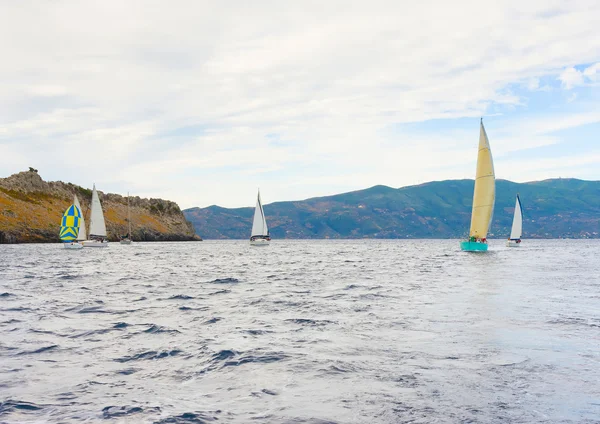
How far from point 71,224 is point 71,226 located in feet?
2.88

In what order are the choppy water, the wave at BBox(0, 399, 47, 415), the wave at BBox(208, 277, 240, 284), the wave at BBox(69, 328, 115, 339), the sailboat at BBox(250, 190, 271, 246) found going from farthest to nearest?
the sailboat at BBox(250, 190, 271, 246), the wave at BBox(208, 277, 240, 284), the wave at BBox(69, 328, 115, 339), the choppy water, the wave at BBox(0, 399, 47, 415)

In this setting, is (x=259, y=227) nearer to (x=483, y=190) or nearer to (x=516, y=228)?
(x=516, y=228)

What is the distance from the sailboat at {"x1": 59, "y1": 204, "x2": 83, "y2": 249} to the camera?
377ft

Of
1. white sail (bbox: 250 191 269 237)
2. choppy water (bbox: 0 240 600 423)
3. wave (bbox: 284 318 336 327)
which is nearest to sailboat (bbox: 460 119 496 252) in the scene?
choppy water (bbox: 0 240 600 423)

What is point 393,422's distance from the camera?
9.50 m

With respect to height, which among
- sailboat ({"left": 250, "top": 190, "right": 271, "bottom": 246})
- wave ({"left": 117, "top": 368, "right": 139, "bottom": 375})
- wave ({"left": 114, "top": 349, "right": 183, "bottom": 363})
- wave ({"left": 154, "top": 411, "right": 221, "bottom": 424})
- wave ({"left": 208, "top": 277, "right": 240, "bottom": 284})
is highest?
sailboat ({"left": 250, "top": 190, "right": 271, "bottom": 246})

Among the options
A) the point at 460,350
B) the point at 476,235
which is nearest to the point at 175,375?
the point at 460,350

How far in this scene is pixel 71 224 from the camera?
116m

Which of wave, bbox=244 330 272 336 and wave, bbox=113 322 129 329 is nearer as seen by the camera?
wave, bbox=244 330 272 336

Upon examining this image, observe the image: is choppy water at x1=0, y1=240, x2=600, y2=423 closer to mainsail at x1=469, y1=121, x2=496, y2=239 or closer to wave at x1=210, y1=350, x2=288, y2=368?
wave at x1=210, y1=350, x2=288, y2=368

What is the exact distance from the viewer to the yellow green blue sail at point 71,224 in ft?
377

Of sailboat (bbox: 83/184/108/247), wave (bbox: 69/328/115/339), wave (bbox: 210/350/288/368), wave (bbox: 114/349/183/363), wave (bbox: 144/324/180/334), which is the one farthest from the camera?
sailboat (bbox: 83/184/108/247)

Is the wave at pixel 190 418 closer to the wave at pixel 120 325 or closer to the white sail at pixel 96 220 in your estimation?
the wave at pixel 120 325

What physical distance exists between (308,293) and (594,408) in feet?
75.7
